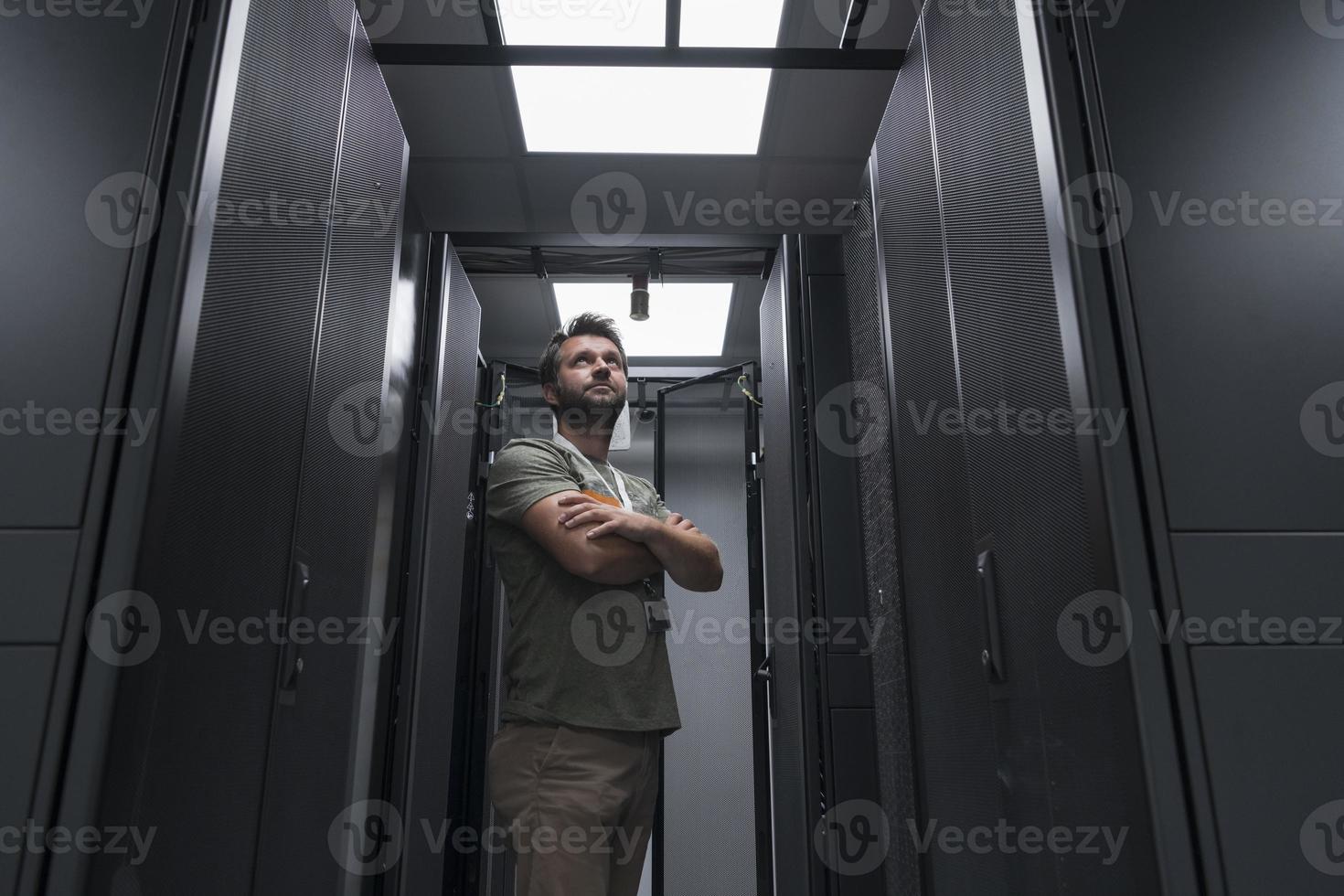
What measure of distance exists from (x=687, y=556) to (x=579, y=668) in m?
0.29

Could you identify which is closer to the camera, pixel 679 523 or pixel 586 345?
pixel 679 523

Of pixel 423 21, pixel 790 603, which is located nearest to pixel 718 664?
pixel 790 603

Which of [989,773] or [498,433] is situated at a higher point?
[498,433]

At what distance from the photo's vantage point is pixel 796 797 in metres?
2.58

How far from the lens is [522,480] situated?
5.71 feet

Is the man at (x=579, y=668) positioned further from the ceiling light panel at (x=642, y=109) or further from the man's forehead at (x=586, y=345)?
the ceiling light panel at (x=642, y=109)

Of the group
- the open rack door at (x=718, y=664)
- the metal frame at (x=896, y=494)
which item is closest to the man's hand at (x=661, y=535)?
the metal frame at (x=896, y=494)

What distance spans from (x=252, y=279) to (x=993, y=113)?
1.12m

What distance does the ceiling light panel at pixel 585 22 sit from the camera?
226 centimetres

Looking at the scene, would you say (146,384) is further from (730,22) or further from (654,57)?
(730,22)

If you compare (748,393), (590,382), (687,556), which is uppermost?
(748,393)

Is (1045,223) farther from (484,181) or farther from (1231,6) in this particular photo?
(484,181)

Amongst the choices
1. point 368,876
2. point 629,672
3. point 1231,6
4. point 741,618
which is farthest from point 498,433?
point 1231,6

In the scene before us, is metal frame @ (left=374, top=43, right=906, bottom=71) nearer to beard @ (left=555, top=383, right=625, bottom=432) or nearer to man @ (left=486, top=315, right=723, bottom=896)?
beard @ (left=555, top=383, right=625, bottom=432)
